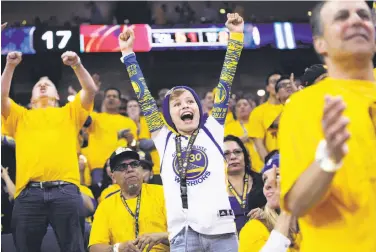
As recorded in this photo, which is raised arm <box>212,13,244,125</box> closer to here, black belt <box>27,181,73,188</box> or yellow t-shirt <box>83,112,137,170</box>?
black belt <box>27,181,73,188</box>

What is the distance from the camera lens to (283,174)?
2305 mm

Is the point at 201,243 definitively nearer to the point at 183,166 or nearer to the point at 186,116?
the point at 183,166

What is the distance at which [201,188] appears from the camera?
4.43m

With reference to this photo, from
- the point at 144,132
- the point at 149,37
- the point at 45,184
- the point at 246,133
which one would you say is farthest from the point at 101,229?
the point at 149,37

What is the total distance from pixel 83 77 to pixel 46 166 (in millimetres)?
758

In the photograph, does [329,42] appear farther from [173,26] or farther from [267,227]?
[173,26]

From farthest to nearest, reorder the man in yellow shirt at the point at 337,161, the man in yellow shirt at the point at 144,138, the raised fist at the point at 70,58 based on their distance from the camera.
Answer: the man in yellow shirt at the point at 144,138 → the raised fist at the point at 70,58 → the man in yellow shirt at the point at 337,161

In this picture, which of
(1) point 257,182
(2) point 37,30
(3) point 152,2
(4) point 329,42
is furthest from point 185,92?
(3) point 152,2

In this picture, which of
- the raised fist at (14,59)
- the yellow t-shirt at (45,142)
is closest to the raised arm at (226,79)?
the yellow t-shirt at (45,142)

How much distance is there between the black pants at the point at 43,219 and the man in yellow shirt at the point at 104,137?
2301 mm

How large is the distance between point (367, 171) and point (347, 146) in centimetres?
16

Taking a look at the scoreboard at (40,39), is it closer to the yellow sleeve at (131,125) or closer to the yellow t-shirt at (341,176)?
the yellow sleeve at (131,125)

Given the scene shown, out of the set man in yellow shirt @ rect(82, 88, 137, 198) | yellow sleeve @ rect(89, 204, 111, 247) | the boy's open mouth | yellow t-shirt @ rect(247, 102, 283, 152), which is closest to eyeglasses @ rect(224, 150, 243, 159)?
yellow sleeve @ rect(89, 204, 111, 247)

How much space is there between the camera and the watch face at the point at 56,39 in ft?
43.9
